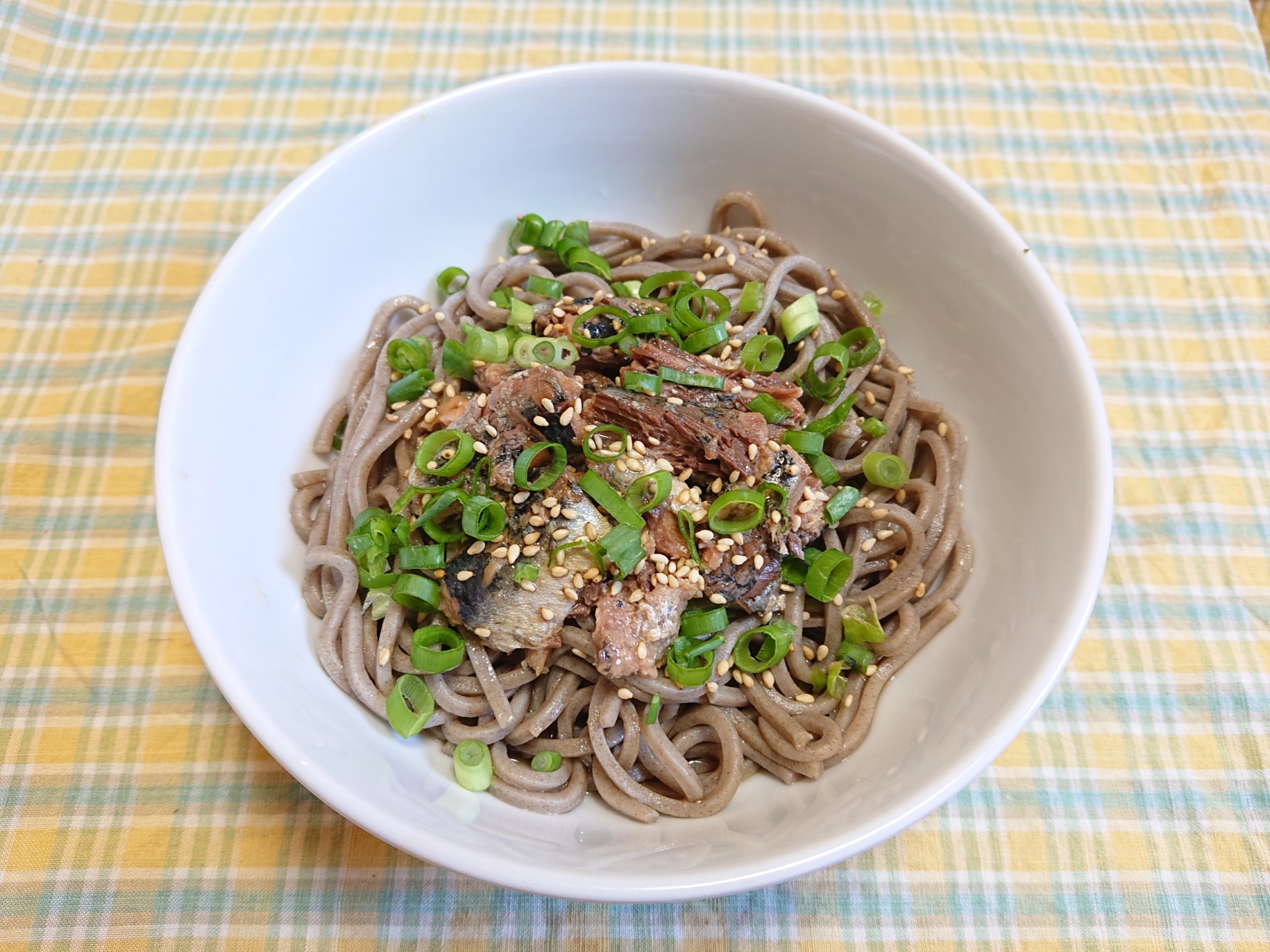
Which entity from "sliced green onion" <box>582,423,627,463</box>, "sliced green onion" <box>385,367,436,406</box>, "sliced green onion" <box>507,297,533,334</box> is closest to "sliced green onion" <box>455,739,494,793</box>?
"sliced green onion" <box>582,423,627,463</box>

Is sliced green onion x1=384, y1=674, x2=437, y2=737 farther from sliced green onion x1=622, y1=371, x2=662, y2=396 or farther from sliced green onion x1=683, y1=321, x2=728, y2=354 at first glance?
sliced green onion x1=683, y1=321, x2=728, y2=354

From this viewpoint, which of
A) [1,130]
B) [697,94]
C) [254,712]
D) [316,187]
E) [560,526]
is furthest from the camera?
[1,130]

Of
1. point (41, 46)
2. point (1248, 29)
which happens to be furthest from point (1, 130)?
point (1248, 29)

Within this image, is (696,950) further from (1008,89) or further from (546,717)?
(1008,89)

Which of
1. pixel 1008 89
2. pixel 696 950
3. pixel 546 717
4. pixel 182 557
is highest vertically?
pixel 1008 89

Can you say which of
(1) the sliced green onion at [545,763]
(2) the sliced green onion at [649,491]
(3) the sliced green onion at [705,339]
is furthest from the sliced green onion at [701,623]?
(3) the sliced green onion at [705,339]

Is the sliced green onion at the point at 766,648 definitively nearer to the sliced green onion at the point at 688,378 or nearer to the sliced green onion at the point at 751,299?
the sliced green onion at the point at 688,378
